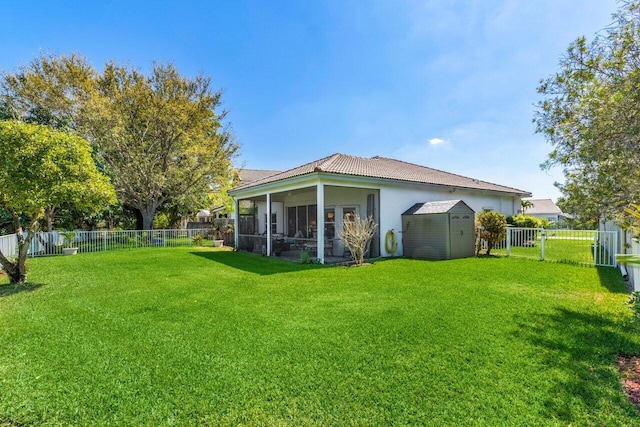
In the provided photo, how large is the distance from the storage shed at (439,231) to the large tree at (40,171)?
431 inches

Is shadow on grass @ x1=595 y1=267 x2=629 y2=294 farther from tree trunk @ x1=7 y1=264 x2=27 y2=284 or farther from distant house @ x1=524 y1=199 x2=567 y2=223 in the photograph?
distant house @ x1=524 y1=199 x2=567 y2=223

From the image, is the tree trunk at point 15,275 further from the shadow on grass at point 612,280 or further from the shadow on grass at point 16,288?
the shadow on grass at point 612,280

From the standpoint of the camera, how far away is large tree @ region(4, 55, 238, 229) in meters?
18.5

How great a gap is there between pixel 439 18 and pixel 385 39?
228 centimetres

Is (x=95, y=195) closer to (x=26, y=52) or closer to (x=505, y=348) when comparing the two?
(x=505, y=348)

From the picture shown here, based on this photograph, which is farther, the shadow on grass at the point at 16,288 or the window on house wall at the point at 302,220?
the window on house wall at the point at 302,220

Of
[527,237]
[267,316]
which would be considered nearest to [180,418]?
[267,316]

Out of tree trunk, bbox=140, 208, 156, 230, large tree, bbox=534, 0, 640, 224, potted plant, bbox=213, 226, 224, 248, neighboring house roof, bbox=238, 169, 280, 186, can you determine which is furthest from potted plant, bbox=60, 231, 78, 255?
neighboring house roof, bbox=238, 169, 280, 186

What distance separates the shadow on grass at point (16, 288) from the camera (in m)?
7.03

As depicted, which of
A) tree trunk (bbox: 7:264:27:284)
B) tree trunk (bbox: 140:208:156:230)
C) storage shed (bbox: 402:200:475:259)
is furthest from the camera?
tree trunk (bbox: 140:208:156:230)

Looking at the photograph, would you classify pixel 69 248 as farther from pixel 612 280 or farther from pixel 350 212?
pixel 612 280

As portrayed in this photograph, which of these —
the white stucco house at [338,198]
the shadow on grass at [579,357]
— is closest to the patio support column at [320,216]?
the white stucco house at [338,198]

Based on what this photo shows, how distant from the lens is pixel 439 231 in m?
12.0

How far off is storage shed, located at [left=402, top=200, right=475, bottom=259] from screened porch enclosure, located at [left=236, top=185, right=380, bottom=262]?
1.60m
